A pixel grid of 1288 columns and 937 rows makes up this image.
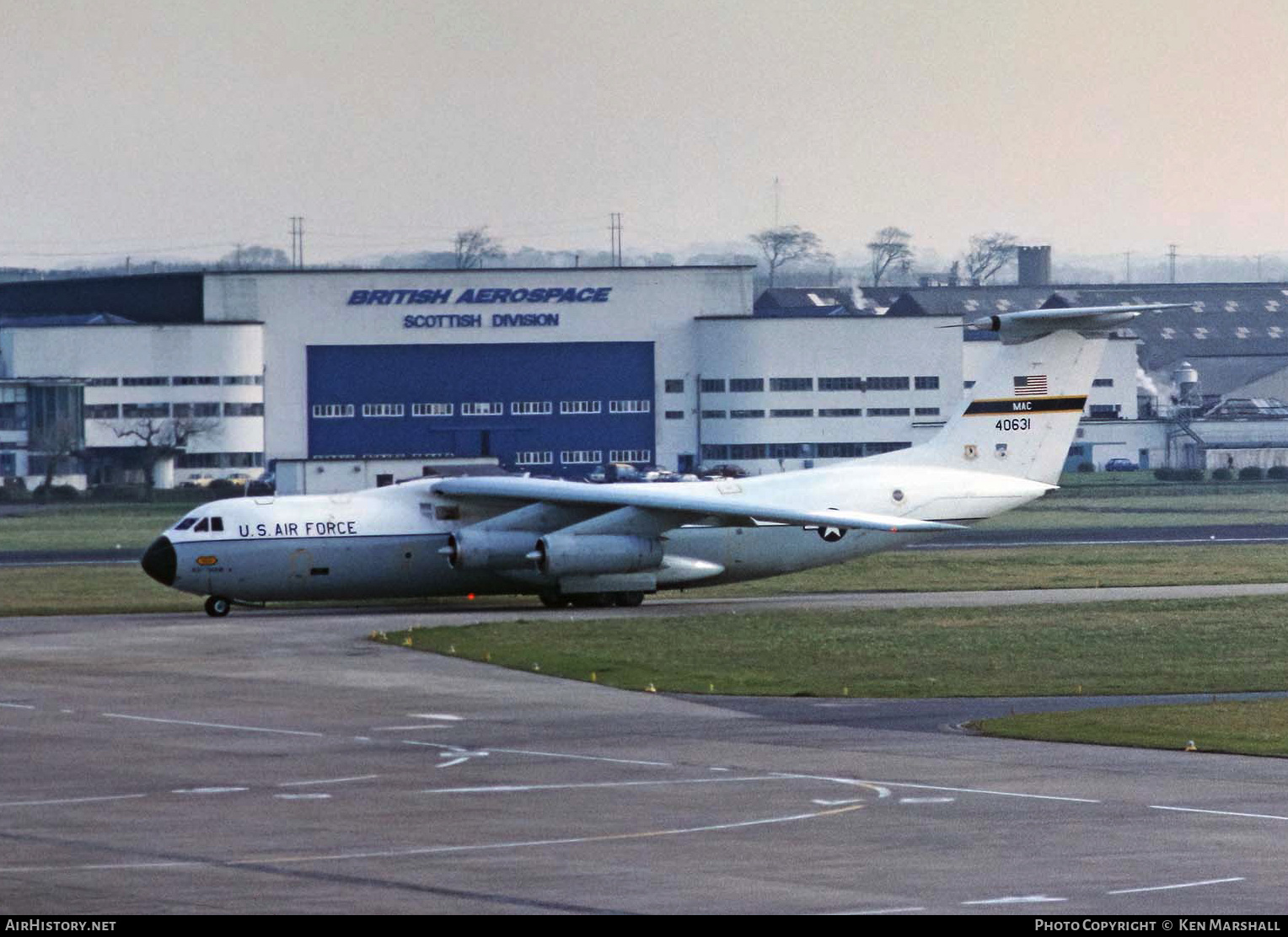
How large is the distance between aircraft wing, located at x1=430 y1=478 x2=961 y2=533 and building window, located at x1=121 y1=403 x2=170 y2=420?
248ft

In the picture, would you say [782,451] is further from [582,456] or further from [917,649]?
[917,649]

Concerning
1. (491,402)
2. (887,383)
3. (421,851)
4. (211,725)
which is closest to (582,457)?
(491,402)

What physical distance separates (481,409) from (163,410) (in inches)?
761

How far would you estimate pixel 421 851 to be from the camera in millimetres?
18812

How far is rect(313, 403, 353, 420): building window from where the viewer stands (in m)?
122

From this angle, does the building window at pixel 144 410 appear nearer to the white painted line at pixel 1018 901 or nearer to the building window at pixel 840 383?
the building window at pixel 840 383

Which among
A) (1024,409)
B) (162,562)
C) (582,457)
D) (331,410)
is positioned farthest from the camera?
(582,457)

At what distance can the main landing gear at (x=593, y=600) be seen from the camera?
162ft

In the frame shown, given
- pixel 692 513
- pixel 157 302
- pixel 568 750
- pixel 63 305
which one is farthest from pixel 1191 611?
pixel 63 305

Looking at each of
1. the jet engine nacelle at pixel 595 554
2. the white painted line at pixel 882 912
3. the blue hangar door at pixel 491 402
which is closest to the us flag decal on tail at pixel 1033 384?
the jet engine nacelle at pixel 595 554

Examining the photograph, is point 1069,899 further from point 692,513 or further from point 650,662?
point 692,513

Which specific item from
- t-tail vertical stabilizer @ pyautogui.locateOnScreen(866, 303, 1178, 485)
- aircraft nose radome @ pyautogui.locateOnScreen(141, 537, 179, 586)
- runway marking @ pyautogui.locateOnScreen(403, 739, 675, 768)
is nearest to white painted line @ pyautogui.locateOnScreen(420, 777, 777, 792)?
runway marking @ pyautogui.locateOnScreen(403, 739, 675, 768)

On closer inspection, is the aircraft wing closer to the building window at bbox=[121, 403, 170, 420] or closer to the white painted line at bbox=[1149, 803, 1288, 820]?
the white painted line at bbox=[1149, 803, 1288, 820]

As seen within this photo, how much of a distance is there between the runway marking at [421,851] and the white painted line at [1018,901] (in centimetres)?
425
